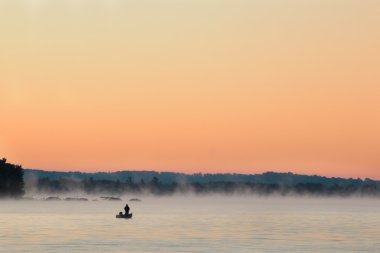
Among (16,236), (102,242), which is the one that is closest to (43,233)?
(16,236)

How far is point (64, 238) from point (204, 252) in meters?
23.0

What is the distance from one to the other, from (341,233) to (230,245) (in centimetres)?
3204

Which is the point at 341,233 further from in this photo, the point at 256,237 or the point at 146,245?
the point at 146,245

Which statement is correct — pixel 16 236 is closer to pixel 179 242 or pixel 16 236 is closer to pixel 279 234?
pixel 179 242

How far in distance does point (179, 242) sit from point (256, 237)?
1403 centimetres

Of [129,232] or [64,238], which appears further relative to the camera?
[129,232]

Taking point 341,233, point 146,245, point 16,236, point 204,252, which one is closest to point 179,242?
point 146,245

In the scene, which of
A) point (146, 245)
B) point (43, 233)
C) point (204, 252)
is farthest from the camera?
point (43, 233)

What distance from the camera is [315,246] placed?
94.8m

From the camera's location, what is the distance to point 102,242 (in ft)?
315

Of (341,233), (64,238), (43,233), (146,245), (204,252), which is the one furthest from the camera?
(341,233)

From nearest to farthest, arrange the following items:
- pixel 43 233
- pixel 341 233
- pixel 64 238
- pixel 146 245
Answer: pixel 146 245 < pixel 64 238 < pixel 43 233 < pixel 341 233

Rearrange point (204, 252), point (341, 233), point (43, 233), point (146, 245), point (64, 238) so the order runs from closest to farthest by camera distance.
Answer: point (204, 252)
point (146, 245)
point (64, 238)
point (43, 233)
point (341, 233)

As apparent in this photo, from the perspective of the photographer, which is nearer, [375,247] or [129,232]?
[375,247]
